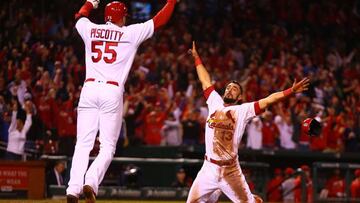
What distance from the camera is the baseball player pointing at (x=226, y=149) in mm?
10547

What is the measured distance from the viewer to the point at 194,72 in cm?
2367

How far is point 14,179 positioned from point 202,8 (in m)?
14.8

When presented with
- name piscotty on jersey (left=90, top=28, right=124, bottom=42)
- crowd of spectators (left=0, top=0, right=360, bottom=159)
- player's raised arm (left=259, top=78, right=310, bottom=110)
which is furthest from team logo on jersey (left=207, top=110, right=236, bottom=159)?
crowd of spectators (left=0, top=0, right=360, bottom=159)

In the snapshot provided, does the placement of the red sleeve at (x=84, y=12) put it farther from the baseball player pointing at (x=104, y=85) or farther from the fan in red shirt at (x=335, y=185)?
the fan in red shirt at (x=335, y=185)

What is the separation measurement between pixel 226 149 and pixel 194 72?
13038 mm

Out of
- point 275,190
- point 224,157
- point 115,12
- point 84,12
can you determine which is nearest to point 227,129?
point 224,157

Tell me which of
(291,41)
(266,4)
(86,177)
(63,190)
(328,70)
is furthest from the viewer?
(266,4)

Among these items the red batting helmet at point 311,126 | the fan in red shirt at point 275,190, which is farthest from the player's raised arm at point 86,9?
the fan in red shirt at point 275,190

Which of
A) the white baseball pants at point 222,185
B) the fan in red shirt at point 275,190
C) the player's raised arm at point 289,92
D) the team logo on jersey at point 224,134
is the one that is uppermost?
the player's raised arm at point 289,92

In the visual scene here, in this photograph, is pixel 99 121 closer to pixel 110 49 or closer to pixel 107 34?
pixel 110 49

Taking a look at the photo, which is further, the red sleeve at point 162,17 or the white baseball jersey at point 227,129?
the red sleeve at point 162,17

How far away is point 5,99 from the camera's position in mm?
18281

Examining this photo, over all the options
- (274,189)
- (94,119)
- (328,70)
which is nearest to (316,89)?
(328,70)

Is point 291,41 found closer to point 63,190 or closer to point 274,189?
point 274,189
